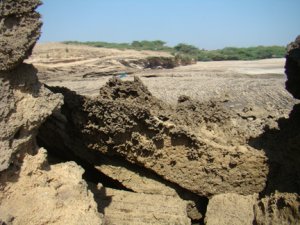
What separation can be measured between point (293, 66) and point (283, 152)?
81 centimetres

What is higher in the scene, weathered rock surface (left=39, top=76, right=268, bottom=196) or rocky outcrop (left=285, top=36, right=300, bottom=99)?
rocky outcrop (left=285, top=36, right=300, bottom=99)

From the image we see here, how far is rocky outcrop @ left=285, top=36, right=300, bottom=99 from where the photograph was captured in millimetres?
3701

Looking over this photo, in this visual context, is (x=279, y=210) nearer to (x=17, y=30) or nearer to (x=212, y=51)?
(x=17, y=30)

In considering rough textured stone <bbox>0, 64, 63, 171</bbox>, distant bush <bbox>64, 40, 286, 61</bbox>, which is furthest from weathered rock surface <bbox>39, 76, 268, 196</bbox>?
distant bush <bbox>64, 40, 286, 61</bbox>

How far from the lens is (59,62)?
40.4ft

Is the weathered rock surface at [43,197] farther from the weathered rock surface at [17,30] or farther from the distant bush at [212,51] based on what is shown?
the distant bush at [212,51]

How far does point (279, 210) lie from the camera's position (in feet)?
10.5

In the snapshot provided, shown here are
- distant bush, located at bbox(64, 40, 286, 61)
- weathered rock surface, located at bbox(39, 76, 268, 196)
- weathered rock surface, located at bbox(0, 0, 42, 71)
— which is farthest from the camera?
distant bush, located at bbox(64, 40, 286, 61)

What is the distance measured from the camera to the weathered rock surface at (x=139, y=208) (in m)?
3.51

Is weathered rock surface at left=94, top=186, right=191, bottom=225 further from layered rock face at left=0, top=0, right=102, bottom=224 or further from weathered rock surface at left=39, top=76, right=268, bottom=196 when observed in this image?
layered rock face at left=0, top=0, right=102, bottom=224

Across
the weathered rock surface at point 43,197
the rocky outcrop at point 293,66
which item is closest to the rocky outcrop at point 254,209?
the rocky outcrop at point 293,66

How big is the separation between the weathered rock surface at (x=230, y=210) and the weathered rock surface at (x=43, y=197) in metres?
1.34

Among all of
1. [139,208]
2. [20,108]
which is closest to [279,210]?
[139,208]

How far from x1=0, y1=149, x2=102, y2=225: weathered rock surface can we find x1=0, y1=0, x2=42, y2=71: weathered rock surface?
68cm
